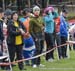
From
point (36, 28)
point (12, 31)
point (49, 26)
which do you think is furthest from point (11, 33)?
point (49, 26)

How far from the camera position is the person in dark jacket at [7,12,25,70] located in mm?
16344

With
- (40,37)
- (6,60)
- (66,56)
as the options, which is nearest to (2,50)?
(6,60)

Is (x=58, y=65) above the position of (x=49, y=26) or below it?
below

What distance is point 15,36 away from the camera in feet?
54.0

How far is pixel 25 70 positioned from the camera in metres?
16.7

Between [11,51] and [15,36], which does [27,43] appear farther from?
[15,36]

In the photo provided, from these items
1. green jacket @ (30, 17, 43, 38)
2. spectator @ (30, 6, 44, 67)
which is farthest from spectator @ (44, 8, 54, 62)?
green jacket @ (30, 17, 43, 38)

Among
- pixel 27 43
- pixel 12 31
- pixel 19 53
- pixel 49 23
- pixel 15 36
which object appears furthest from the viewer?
pixel 49 23

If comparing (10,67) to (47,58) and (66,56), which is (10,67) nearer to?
(47,58)

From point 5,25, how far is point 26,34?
78cm

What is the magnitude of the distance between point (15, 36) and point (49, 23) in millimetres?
2894

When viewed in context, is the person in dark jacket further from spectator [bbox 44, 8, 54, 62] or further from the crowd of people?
spectator [bbox 44, 8, 54, 62]

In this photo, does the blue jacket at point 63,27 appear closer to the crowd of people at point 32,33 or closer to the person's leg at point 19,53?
the crowd of people at point 32,33

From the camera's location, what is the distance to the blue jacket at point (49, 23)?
19.0m
